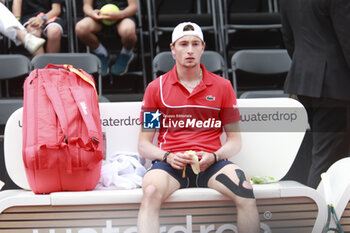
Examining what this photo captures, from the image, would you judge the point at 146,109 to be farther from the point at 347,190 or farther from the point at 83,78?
the point at 347,190

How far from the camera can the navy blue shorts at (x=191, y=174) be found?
2.29m

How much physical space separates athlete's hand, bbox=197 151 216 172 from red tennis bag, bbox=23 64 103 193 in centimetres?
47

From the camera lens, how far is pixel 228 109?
2.42m

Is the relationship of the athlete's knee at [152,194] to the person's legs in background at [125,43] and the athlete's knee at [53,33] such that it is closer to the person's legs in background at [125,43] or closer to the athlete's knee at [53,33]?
the person's legs in background at [125,43]

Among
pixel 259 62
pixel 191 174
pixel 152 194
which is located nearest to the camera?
pixel 152 194

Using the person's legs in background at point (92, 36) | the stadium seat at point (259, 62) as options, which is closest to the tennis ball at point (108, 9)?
the person's legs in background at point (92, 36)

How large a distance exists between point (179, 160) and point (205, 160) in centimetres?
12

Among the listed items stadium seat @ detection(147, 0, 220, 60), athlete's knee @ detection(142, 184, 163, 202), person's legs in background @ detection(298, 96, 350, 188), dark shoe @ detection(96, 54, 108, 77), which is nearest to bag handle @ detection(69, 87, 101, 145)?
athlete's knee @ detection(142, 184, 163, 202)

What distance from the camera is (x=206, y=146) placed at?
236 cm

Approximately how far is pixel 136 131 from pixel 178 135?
0.25 metres

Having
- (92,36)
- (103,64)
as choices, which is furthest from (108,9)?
(103,64)

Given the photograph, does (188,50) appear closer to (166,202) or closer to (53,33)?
(166,202)

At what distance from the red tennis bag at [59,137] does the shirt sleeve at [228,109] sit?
62 cm

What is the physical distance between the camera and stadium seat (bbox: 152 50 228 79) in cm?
381
